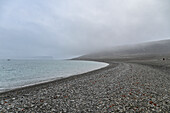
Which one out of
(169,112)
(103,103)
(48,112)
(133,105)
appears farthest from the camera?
(103,103)

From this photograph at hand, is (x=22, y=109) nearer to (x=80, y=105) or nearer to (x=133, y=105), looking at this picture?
(x=80, y=105)

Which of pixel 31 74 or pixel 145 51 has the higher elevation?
pixel 145 51

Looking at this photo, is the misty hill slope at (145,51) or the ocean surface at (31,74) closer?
the ocean surface at (31,74)

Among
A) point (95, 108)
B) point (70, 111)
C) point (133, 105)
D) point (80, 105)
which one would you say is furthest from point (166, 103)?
point (70, 111)

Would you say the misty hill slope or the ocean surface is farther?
the misty hill slope

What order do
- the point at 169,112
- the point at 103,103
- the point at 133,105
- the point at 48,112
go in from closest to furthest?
the point at 169,112 → the point at 48,112 → the point at 133,105 → the point at 103,103

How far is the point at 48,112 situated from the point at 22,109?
2.08 m

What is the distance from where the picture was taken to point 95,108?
709 centimetres

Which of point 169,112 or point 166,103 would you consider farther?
point 166,103

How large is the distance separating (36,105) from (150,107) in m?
8.28

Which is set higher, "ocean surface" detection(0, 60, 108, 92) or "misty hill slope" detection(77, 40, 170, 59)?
"misty hill slope" detection(77, 40, 170, 59)

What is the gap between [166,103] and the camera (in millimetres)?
7383

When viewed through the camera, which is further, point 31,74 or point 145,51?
point 145,51

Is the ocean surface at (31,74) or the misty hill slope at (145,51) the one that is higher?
the misty hill slope at (145,51)
